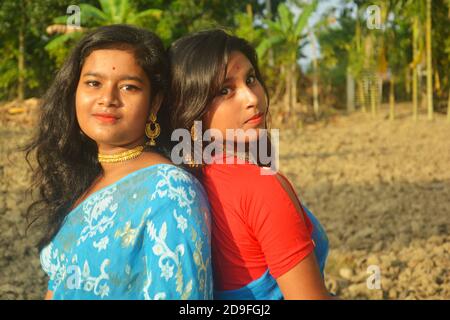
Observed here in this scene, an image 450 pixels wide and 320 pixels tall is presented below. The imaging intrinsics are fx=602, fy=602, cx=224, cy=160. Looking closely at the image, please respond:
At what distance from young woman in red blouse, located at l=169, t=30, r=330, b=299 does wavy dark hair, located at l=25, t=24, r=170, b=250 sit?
57mm

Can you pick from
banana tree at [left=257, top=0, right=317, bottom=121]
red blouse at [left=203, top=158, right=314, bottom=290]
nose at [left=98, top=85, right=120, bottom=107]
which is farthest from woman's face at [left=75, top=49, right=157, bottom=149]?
banana tree at [left=257, top=0, right=317, bottom=121]

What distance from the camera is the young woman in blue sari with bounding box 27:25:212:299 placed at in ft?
4.72

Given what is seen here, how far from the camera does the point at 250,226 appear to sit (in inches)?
58.0

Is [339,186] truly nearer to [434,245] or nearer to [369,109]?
[434,245]

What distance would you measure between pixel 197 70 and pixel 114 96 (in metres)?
0.23

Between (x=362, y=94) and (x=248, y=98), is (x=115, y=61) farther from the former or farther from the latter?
(x=362, y=94)

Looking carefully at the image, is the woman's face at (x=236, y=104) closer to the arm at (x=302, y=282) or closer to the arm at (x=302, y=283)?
the arm at (x=302, y=282)

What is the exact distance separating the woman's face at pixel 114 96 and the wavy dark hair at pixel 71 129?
30 mm

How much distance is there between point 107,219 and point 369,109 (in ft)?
68.3

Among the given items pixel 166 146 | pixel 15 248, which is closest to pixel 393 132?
pixel 15 248

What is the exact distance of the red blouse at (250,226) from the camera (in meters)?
1.41

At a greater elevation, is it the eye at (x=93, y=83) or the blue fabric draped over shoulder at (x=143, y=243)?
the eye at (x=93, y=83)

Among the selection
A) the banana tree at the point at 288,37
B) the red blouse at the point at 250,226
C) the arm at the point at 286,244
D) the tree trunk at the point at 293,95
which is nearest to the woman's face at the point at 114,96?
the red blouse at the point at 250,226

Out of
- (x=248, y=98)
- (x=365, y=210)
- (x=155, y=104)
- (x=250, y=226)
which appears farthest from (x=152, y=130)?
(x=365, y=210)
